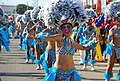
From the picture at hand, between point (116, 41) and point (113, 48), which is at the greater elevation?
point (116, 41)

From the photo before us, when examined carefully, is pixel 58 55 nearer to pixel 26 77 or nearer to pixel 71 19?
pixel 71 19

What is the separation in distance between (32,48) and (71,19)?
8182mm

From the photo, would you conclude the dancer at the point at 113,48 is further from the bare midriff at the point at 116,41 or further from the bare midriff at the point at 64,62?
the bare midriff at the point at 64,62

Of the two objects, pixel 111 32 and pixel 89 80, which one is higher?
pixel 111 32

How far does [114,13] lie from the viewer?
382 inches

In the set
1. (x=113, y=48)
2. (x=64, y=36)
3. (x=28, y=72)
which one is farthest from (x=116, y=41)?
(x=28, y=72)

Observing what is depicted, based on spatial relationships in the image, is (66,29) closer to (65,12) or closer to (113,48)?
(65,12)

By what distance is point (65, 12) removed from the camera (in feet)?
22.6

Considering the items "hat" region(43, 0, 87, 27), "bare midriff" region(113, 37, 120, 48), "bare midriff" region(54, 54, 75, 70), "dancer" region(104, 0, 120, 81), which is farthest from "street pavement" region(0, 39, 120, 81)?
"hat" region(43, 0, 87, 27)

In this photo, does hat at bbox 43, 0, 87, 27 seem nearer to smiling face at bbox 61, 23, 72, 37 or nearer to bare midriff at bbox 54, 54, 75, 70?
smiling face at bbox 61, 23, 72, 37

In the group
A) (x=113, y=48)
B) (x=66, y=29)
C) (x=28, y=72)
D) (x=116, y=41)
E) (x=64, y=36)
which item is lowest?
(x=28, y=72)

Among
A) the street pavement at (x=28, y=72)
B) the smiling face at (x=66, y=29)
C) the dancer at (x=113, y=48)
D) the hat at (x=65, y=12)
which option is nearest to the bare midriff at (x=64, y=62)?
the smiling face at (x=66, y=29)

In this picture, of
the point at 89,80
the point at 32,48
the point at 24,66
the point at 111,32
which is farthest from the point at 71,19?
the point at 32,48

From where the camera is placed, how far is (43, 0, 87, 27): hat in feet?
22.6
